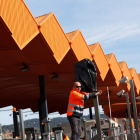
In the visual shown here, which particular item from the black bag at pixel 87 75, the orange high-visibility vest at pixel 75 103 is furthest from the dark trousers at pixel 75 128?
the black bag at pixel 87 75

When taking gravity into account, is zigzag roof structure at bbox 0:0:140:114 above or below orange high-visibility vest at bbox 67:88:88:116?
above

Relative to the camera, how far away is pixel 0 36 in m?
17.5

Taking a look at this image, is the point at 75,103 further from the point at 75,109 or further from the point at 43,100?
the point at 43,100

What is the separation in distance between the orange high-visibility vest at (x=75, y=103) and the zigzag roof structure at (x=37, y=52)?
6369 millimetres

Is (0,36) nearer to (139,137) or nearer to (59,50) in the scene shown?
(59,50)

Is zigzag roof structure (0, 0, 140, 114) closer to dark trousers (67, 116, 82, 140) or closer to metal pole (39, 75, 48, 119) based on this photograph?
metal pole (39, 75, 48, 119)

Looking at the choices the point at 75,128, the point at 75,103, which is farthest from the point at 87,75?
the point at 75,128

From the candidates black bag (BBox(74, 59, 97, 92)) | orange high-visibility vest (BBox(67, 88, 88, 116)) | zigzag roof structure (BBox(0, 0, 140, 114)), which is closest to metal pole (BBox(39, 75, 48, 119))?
zigzag roof structure (BBox(0, 0, 140, 114))

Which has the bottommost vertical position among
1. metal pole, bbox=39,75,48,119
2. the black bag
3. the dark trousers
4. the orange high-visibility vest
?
the dark trousers

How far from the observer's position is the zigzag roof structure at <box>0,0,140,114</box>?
17.1 meters

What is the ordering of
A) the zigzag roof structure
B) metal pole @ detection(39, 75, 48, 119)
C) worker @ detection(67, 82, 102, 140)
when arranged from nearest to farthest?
Result: 1. worker @ detection(67, 82, 102, 140)
2. the zigzag roof structure
3. metal pole @ detection(39, 75, 48, 119)

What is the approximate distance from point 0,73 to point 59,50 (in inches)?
246

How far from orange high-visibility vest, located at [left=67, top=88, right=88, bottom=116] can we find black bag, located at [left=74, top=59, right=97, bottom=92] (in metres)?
0.65

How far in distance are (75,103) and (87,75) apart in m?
1.24
